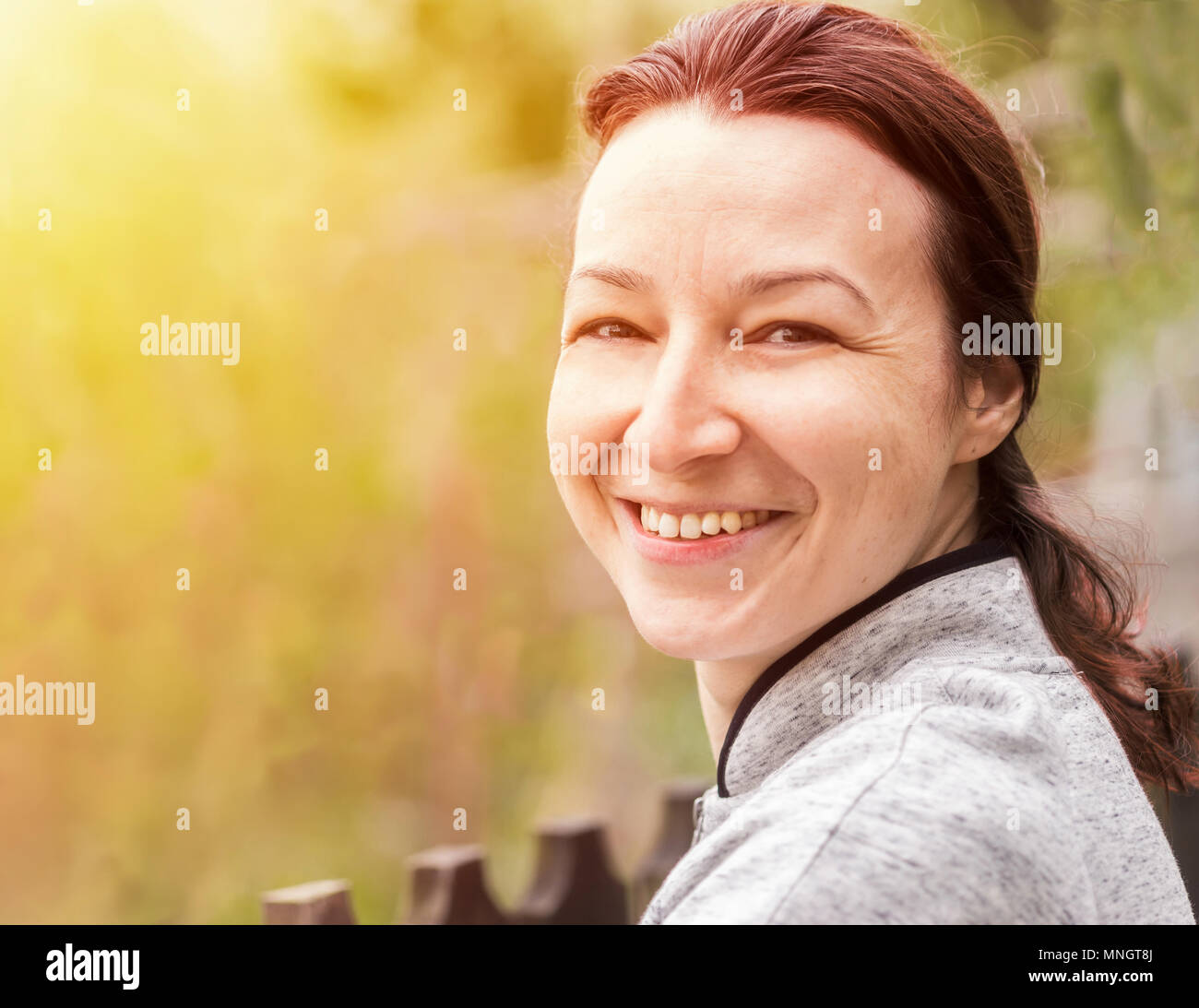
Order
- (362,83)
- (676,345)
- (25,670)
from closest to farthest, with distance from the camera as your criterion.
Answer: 1. (676,345)
2. (25,670)
3. (362,83)

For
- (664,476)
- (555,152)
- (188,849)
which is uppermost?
(555,152)

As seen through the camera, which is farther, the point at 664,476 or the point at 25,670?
the point at 25,670

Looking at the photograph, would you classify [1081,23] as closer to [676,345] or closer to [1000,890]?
[676,345]

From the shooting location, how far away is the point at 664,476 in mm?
790

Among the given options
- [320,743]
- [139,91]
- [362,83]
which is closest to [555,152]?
[362,83]

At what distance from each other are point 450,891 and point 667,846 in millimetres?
448

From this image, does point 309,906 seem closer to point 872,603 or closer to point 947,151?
point 872,603

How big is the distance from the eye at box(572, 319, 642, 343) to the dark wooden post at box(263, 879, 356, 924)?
21.9 inches

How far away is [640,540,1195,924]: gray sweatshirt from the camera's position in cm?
58

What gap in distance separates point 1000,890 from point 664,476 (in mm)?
344

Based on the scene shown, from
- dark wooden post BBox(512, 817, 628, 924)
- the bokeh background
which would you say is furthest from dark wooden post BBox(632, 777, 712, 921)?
the bokeh background
